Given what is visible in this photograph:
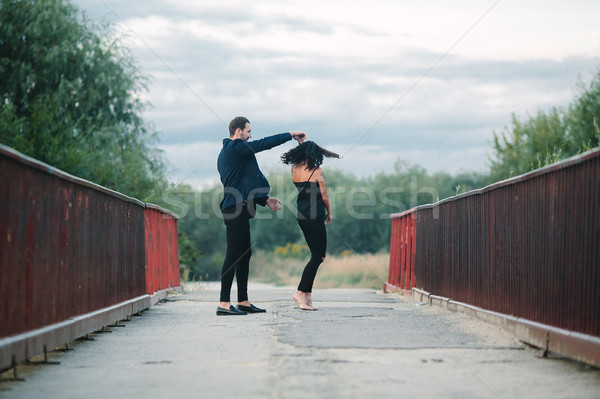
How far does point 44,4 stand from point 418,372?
2722 cm

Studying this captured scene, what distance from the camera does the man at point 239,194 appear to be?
9031mm

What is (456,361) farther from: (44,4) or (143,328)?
(44,4)

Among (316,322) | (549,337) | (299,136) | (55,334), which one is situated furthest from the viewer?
(299,136)

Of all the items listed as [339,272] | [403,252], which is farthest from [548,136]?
[403,252]

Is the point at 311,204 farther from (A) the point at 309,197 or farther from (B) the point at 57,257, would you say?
(B) the point at 57,257

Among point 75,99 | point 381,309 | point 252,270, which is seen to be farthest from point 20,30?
point 381,309

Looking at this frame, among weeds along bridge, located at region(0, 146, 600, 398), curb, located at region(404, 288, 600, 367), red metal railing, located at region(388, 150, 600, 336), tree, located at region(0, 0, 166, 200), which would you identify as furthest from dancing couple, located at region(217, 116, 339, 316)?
tree, located at region(0, 0, 166, 200)

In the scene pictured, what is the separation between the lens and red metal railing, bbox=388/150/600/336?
5246 mm

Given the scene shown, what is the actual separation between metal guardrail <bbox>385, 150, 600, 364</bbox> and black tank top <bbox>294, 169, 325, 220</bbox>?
156cm

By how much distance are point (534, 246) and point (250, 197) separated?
3.65 meters

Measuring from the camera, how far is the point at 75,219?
669 centimetres

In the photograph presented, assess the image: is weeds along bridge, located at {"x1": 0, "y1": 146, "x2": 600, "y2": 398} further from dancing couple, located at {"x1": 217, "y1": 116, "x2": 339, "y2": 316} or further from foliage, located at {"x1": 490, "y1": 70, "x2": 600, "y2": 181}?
foliage, located at {"x1": 490, "y1": 70, "x2": 600, "y2": 181}

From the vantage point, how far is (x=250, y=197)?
905 cm

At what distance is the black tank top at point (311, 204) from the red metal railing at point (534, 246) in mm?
1552
